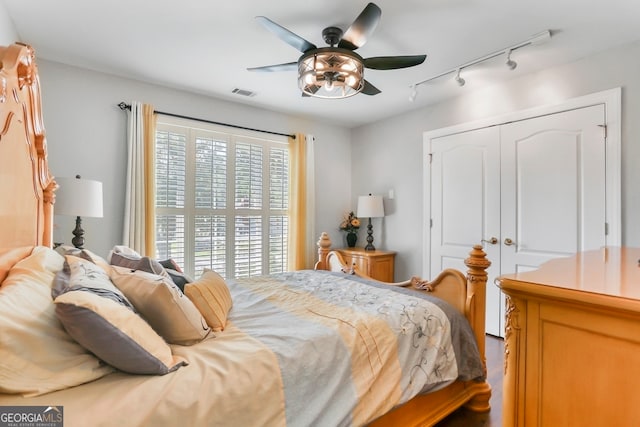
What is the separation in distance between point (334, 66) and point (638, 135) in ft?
7.82

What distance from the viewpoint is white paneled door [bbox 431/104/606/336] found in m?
2.64

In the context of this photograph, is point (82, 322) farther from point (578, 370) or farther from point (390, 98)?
point (390, 98)

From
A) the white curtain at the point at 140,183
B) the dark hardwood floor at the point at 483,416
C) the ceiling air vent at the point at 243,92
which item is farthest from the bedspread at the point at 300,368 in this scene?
the ceiling air vent at the point at 243,92

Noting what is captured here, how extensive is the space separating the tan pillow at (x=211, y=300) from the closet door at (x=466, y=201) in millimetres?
2735

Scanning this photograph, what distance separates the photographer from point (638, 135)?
2.40 metres

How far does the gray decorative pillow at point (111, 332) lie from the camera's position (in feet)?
3.13

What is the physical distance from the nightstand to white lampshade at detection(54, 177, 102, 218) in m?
2.84

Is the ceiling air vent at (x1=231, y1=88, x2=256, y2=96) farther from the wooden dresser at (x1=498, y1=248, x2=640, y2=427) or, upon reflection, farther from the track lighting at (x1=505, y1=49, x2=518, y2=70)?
the wooden dresser at (x1=498, y1=248, x2=640, y2=427)

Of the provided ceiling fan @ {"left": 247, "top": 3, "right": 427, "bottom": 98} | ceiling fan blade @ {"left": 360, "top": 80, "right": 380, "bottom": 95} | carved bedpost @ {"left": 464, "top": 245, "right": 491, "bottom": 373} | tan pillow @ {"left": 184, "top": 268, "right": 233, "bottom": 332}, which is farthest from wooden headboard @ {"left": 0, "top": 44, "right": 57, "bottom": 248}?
carved bedpost @ {"left": 464, "top": 245, "right": 491, "bottom": 373}

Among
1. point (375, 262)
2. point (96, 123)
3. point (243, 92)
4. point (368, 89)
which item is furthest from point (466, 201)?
point (96, 123)

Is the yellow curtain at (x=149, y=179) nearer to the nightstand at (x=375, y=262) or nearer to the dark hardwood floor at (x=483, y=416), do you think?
the nightstand at (x=375, y=262)

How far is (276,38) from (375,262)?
106 inches

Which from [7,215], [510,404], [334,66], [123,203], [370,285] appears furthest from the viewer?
[123,203]

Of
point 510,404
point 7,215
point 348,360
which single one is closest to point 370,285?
point 348,360
